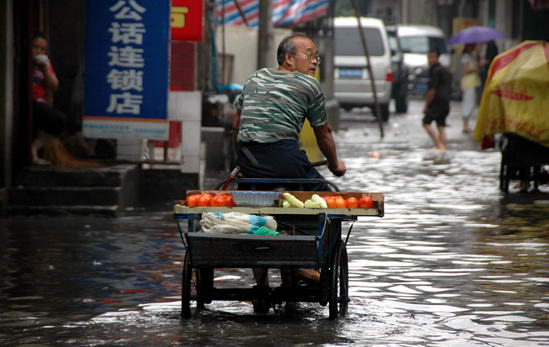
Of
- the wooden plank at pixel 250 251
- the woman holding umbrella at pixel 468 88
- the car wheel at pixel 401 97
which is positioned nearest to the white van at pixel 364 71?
the woman holding umbrella at pixel 468 88

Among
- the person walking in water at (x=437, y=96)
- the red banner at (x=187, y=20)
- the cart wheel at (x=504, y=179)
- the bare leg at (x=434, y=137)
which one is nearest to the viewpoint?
the red banner at (x=187, y=20)

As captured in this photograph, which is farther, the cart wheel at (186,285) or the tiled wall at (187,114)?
the tiled wall at (187,114)

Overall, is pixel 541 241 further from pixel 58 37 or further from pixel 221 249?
pixel 58 37

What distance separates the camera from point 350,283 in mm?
9859

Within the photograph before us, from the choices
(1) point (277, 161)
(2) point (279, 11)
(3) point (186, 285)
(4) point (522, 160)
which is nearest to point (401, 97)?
(2) point (279, 11)

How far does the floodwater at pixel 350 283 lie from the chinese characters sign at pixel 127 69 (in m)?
1.08

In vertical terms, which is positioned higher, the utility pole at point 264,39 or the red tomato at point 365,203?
the utility pole at point 264,39

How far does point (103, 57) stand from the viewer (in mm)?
14797

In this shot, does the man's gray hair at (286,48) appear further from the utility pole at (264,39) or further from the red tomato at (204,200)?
the utility pole at (264,39)

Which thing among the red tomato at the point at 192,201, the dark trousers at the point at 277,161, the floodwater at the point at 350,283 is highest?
the dark trousers at the point at 277,161

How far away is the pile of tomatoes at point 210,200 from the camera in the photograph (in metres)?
8.11

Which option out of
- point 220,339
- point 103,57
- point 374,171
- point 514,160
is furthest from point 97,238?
point 374,171

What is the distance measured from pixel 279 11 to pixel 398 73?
1132cm

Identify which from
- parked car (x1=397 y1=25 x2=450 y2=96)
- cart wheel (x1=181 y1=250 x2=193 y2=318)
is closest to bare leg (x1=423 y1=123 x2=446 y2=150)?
cart wheel (x1=181 y1=250 x2=193 y2=318)
